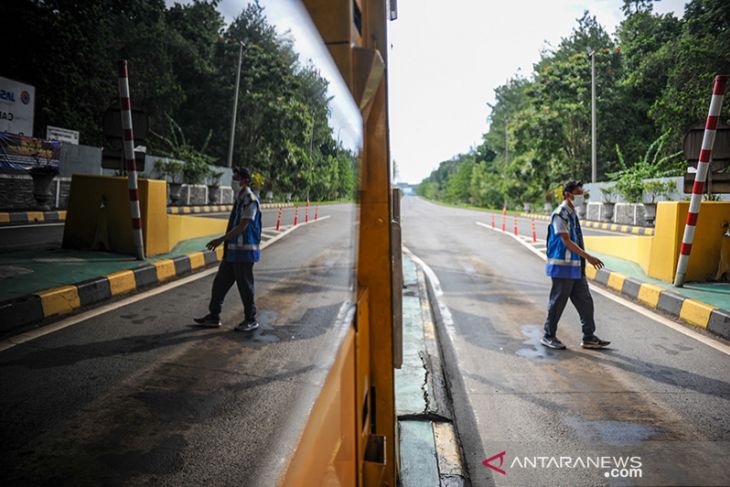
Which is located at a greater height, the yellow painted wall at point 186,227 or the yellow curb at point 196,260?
the yellow painted wall at point 186,227

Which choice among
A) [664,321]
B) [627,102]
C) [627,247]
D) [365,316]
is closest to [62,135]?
[365,316]

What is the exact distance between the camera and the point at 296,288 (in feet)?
2.15

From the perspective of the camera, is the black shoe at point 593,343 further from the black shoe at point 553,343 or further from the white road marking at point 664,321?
the white road marking at point 664,321

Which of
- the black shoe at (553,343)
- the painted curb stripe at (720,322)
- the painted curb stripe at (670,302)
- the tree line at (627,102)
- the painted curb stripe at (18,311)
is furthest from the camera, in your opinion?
the tree line at (627,102)

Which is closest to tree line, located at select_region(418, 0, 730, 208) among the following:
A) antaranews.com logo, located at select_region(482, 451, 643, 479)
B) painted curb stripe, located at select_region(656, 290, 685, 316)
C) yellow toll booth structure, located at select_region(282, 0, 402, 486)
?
painted curb stripe, located at select_region(656, 290, 685, 316)

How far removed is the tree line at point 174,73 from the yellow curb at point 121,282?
0.14m

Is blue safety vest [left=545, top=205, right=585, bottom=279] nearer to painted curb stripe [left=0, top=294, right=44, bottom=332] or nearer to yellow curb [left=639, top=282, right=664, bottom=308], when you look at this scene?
yellow curb [left=639, top=282, right=664, bottom=308]

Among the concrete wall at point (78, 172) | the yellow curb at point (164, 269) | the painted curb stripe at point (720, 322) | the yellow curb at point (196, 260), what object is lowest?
the painted curb stripe at point (720, 322)

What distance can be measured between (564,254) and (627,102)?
22517mm

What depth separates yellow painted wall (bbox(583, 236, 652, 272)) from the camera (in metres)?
7.80

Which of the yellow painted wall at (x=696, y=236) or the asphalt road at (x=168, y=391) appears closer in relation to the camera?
the asphalt road at (x=168, y=391)

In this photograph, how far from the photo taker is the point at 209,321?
54 centimetres

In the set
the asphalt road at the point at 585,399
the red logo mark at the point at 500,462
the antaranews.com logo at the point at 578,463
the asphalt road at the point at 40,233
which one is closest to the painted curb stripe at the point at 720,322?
the asphalt road at the point at 585,399

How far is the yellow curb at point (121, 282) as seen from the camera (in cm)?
54
